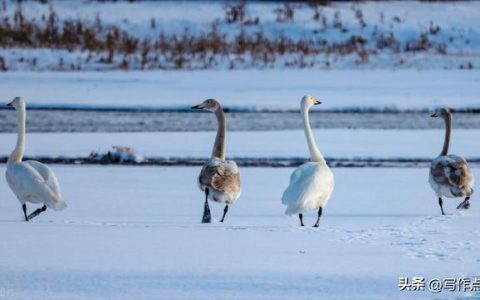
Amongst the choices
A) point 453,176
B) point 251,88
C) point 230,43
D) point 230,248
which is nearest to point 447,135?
point 453,176

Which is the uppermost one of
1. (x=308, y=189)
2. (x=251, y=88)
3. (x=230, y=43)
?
(x=308, y=189)

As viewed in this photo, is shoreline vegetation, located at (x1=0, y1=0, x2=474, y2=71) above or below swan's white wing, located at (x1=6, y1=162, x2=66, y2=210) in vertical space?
below

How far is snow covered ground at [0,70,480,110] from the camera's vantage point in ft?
61.9

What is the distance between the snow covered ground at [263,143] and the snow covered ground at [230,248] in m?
3.58

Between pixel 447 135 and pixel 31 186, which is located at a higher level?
pixel 447 135

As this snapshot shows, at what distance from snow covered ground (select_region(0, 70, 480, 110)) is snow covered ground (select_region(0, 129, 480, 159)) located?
10.1 ft

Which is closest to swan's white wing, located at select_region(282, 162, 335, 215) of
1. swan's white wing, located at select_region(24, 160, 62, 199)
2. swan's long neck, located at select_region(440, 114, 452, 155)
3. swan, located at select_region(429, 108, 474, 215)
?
swan, located at select_region(429, 108, 474, 215)

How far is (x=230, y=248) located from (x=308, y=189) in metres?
1.38

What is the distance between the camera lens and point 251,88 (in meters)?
20.4

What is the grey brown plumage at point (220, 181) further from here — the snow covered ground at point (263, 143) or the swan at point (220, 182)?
the snow covered ground at point (263, 143)

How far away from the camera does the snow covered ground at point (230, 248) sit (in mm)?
5707

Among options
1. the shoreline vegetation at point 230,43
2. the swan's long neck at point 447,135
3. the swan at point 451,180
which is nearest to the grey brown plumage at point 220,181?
the swan at point 451,180

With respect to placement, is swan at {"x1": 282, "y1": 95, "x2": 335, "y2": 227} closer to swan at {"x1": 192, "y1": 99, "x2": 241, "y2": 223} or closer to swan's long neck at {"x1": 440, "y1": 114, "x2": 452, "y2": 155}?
swan at {"x1": 192, "y1": 99, "x2": 241, "y2": 223}

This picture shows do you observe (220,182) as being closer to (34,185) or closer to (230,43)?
(34,185)
